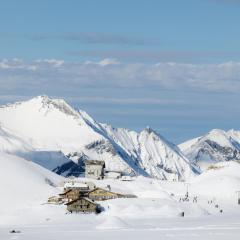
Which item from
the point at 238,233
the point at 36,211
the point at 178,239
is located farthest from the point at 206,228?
the point at 36,211

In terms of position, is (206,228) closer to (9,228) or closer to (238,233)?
(238,233)

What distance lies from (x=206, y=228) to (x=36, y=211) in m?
45.8

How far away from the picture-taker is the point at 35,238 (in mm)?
138750

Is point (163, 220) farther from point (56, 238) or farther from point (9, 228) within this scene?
point (56, 238)

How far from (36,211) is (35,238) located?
6132 centimetres

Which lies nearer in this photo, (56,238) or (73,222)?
(56,238)

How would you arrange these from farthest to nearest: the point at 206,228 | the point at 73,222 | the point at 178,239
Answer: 1. the point at 73,222
2. the point at 206,228
3. the point at 178,239

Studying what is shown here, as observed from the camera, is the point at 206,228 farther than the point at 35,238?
Yes

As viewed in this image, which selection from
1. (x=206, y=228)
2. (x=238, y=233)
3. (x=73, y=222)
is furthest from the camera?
(x=73, y=222)

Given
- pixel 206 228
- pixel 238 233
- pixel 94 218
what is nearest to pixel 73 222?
pixel 94 218

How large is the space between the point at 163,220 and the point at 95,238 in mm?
57009

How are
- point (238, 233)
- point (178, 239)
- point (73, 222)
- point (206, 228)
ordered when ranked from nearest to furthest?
point (178, 239) → point (238, 233) → point (206, 228) → point (73, 222)

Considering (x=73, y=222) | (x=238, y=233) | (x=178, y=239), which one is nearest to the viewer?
(x=178, y=239)

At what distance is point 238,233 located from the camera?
15100 centimetres
